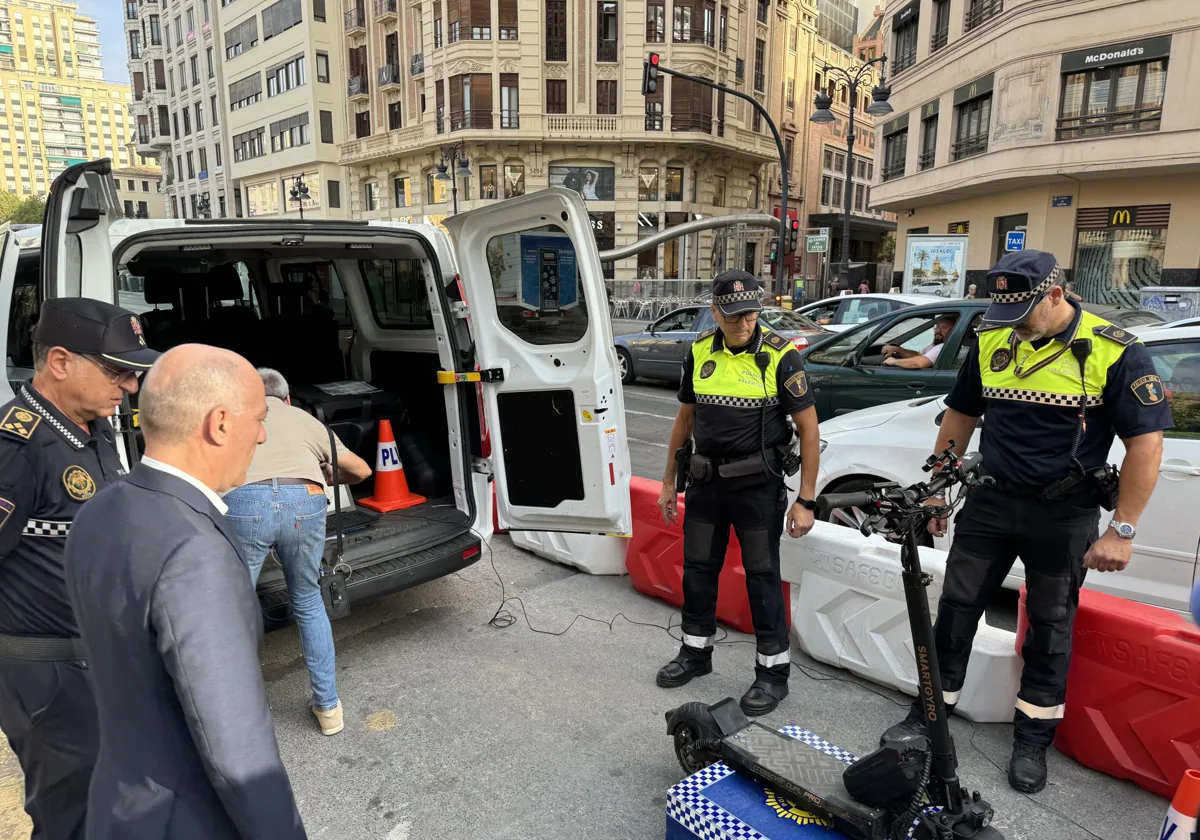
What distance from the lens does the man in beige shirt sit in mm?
3098

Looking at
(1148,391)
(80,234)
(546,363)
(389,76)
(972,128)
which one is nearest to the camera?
(1148,391)

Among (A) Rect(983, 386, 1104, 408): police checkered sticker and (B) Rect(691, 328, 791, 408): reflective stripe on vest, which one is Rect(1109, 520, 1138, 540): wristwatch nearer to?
(A) Rect(983, 386, 1104, 408): police checkered sticker

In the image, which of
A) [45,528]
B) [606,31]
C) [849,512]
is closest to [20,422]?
[45,528]

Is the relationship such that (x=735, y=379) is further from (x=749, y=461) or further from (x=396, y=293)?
(x=396, y=293)

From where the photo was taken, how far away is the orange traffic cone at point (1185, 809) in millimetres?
1822

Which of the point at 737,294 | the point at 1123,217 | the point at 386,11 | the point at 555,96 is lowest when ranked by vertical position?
the point at 737,294

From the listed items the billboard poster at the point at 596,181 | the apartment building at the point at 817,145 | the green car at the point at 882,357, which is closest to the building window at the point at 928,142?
the billboard poster at the point at 596,181

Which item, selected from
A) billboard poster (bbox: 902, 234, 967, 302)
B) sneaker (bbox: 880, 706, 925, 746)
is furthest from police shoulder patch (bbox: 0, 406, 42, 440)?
billboard poster (bbox: 902, 234, 967, 302)

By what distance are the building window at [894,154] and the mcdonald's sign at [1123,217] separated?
26.6ft

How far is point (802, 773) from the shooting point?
2490 millimetres

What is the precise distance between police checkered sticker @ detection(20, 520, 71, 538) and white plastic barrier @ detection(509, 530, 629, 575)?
2.95m

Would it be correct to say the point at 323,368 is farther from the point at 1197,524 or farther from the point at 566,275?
the point at 1197,524

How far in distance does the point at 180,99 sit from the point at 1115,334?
7262 centimetres

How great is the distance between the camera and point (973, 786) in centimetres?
296
